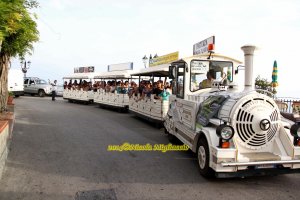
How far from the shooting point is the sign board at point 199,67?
307 inches

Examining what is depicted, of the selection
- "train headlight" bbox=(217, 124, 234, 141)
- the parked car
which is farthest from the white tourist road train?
the parked car

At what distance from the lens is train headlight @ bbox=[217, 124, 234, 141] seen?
5095 millimetres

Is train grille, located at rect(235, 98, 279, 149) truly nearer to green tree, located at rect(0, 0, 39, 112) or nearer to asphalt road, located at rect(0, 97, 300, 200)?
asphalt road, located at rect(0, 97, 300, 200)

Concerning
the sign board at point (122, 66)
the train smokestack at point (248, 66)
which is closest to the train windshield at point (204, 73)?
the train smokestack at point (248, 66)

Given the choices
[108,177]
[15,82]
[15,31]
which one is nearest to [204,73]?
[108,177]

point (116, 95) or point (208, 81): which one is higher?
point (208, 81)

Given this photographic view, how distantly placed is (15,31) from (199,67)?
14.5 feet

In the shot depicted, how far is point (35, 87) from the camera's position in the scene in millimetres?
31297

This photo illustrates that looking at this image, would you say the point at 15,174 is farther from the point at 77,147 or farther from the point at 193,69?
the point at 193,69

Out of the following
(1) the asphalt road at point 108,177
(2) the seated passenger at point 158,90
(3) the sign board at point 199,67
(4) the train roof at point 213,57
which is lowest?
(1) the asphalt road at point 108,177

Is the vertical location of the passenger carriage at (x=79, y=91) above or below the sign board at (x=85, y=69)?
below

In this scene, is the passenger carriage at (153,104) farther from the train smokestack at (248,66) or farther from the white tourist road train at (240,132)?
the train smokestack at (248,66)

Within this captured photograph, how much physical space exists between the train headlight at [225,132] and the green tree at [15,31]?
11.9ft

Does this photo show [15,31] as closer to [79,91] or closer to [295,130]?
[295,130]
